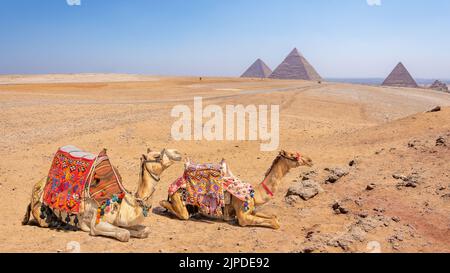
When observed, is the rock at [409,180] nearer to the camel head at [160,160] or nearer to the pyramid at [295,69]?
the camel head at [160,160]

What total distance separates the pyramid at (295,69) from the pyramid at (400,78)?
107 feet

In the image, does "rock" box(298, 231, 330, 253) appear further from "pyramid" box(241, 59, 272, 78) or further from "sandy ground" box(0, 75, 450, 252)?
"pyramid" box(241, 59, 272, 78)

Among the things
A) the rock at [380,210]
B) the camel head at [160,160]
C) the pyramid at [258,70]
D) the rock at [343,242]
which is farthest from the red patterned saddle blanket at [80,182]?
the pyramid at [258,70]

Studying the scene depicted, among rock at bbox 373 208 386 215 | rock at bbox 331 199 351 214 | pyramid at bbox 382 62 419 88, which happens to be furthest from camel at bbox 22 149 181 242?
pyramid at bbox 382 62 419 88

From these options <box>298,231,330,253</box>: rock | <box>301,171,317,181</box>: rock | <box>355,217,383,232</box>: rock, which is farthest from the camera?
<box>301,171,317,181</box>: rock

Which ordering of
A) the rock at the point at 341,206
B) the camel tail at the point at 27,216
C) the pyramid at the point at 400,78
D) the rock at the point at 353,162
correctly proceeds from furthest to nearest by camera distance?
the pyramid at the point at 400,78, the rock at the point at 353,162, the rock at the point at 341,206, the camel tail at the point at 27,216

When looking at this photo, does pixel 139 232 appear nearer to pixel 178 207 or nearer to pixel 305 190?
pixel 178 207

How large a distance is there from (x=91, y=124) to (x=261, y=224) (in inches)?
598

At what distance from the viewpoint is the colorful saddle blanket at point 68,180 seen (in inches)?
270

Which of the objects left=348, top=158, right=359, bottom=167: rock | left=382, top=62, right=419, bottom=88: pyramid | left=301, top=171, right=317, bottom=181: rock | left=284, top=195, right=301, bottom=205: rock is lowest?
left=284, top=195, right=301, bottom=205: rock

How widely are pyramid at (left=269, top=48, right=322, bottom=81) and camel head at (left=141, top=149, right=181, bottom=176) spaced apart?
15382 cm

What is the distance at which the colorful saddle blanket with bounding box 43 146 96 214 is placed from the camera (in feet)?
22.5

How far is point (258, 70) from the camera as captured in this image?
176 meters
